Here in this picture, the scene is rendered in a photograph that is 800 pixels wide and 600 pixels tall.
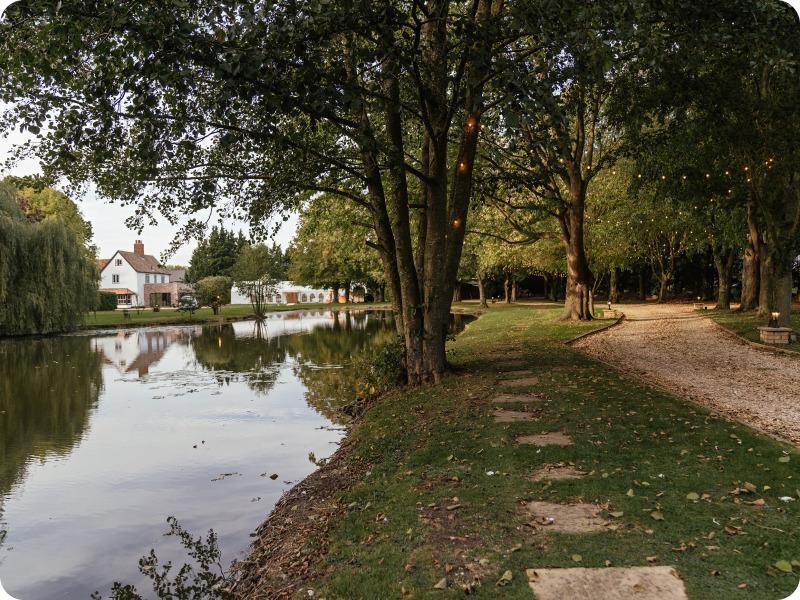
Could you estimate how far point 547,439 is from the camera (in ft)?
22.4

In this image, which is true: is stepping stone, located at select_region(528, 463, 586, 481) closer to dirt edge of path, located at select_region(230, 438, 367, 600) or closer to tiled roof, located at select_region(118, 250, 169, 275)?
dirt edge of path, located at select_region(230, 438, 367, 600)

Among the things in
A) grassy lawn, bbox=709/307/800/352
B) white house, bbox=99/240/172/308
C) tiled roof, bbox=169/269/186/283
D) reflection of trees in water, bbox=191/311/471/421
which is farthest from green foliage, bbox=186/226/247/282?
grassy lawn, bbox=709/307/800/352

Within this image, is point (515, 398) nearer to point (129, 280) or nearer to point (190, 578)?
point (190, 578)

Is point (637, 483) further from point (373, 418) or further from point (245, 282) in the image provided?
point (245, 282)

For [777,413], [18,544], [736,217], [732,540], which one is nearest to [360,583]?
[732,540]

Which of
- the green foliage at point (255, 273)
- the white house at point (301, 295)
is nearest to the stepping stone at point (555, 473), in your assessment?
the green foliage at point (255, 273)

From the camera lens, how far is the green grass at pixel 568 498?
384 centimetres

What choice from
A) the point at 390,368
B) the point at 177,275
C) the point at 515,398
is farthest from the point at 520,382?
the point at 177,275

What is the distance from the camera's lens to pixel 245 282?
5275 cm

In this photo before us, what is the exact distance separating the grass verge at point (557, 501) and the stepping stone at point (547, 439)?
5.2 inches

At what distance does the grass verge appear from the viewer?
3824mm

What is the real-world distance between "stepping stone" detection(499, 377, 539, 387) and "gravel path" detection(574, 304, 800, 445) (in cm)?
217

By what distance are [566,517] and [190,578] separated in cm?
343

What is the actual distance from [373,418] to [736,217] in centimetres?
1867
